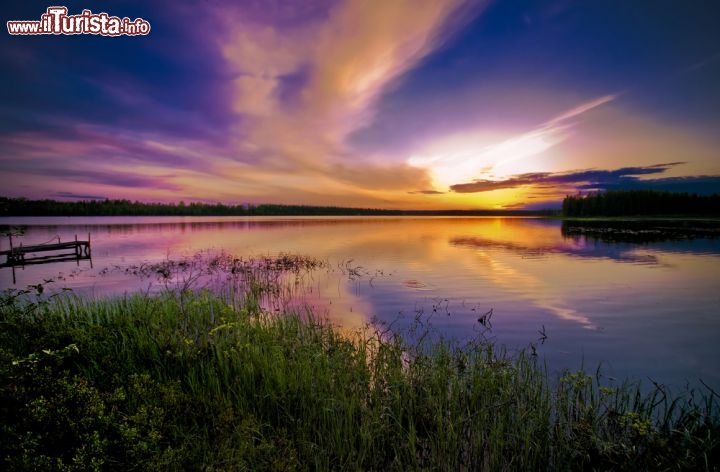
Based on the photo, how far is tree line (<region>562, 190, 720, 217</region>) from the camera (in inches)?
3654

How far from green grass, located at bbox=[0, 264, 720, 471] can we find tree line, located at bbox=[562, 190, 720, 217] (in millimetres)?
124688

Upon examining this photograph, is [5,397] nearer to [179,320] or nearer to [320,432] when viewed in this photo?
[320,432]

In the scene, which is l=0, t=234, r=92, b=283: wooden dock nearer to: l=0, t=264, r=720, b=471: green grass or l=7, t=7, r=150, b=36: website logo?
l=7, t=7, r=150, b=36: website logo

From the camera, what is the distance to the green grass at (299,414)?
144 inches

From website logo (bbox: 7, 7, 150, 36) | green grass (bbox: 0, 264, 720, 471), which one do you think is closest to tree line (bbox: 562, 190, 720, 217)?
green grass (bbox: 0, 264, 720, 471)

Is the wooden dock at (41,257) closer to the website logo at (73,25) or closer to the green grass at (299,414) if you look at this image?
the website logo at (73,25)

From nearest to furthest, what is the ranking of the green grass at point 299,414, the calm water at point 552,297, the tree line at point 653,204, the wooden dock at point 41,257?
the green grass at point 299,414 < the calm water at point 552,297 < the wooden dock at point 41,257 < the tree line at point 653,204

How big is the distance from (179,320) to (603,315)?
1789cm

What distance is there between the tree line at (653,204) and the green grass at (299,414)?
4909 inches

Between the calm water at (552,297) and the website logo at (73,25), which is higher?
the website logo at (73,25)

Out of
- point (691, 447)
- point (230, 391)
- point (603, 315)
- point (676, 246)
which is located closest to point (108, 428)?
Answer: point (230, 391)

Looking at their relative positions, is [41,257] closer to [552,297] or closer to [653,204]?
[552,297]

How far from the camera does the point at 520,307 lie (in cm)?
1570

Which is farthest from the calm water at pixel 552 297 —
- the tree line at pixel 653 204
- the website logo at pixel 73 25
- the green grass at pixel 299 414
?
the tree line at pixel 653 204
